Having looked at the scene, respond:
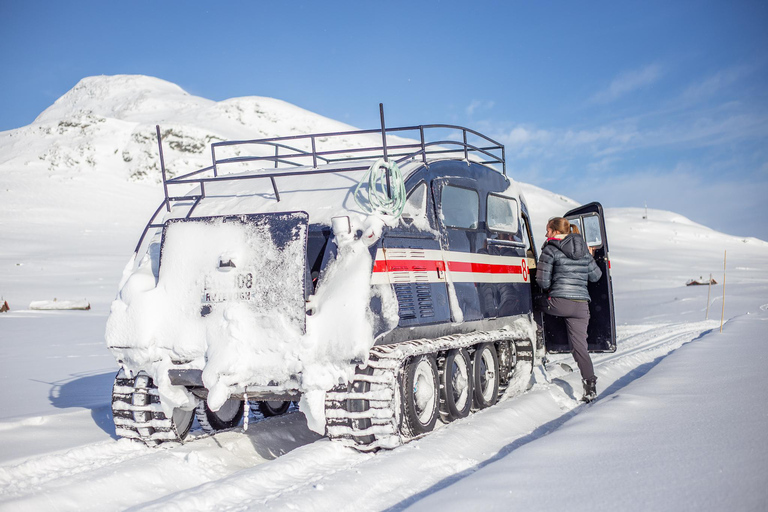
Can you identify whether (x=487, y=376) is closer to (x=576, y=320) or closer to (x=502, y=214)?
(x=576, y=320)

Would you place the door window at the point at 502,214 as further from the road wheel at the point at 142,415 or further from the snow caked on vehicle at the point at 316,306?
the road wheel at the point at 142,415

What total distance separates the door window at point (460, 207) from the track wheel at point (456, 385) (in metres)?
1.24

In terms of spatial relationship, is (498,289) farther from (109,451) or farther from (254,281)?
(109,451)

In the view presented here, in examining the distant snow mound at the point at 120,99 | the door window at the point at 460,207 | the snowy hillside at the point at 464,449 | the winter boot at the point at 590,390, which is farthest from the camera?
the distant snow mound at the point at 120,99

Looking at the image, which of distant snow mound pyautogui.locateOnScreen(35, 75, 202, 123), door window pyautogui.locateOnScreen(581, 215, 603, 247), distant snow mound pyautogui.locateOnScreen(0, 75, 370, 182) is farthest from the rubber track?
distant snow mound pyautogui.locateOnScreen(35, 75, 202, 123)

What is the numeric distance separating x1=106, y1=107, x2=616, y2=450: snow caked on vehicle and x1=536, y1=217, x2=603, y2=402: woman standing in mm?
1065

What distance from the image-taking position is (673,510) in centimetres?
296

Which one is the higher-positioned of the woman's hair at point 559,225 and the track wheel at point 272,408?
the woman's hair at point 559,225

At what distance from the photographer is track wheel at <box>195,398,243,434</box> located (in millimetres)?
6186

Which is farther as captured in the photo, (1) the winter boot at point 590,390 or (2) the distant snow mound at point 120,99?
(2) the distant snow mound at point 120,99

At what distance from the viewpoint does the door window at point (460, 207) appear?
6.36 metres

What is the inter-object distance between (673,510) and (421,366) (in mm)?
→ 2948

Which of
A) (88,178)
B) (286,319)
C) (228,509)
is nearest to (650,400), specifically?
(286,319)

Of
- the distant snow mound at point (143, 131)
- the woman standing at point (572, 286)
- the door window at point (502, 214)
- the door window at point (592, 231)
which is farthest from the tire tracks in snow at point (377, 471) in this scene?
the distant snow mound at point (143, 131)
